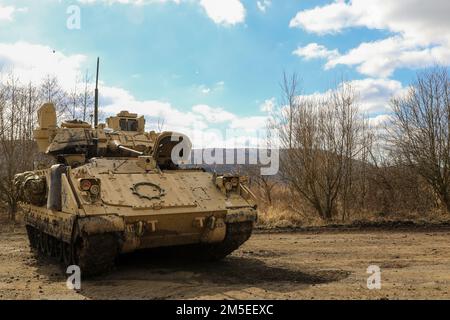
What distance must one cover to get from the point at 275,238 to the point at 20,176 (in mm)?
6044

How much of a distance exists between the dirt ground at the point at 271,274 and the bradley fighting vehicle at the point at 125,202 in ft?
1.50

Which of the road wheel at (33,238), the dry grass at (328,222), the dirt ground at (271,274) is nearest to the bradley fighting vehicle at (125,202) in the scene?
the dirt ground at (271,274)

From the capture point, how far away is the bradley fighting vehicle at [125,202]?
707 cm

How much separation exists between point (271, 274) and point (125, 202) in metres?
2.45

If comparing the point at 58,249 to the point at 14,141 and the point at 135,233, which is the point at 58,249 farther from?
the point at 14,141

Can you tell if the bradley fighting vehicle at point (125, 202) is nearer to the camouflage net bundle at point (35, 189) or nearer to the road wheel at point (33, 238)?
the camouflage net bundle at point (35, 189)

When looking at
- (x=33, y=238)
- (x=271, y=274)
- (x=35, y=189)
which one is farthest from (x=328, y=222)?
(x=35, y=189)

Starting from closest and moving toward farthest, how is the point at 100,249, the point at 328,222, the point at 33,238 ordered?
the point at 100,249 → the point at 33,238 → the point at 328,222

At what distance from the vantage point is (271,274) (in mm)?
7648

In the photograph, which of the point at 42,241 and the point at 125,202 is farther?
the point at 42,241

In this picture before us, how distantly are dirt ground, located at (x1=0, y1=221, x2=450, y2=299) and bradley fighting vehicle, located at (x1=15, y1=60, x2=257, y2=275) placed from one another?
1.50 feet

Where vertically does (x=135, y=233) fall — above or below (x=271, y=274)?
above
